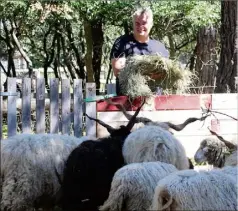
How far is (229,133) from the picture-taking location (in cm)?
723

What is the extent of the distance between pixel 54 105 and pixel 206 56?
553 cm

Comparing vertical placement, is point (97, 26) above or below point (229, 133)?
above

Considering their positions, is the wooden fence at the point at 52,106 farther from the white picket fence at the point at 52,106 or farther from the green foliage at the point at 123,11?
the green foliage at the point at 123,11

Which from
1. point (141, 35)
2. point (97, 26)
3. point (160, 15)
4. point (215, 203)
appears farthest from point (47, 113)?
point (97, 26)

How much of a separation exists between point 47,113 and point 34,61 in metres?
19.6

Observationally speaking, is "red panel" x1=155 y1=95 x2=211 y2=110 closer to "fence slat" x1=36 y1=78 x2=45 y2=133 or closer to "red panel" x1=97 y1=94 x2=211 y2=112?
"red panel" x1=97 y1=94 x2=211 y2=112

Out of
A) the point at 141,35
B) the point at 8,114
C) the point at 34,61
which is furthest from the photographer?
the point at 34,61

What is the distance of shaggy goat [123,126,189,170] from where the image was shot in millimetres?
3984

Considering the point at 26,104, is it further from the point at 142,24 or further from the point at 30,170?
the point at 30,170

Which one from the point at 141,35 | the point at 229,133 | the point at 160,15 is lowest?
the point at 229,133

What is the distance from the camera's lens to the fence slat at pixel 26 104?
22.6 feet

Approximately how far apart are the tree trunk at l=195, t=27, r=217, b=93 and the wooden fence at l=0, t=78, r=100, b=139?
4.11 meters

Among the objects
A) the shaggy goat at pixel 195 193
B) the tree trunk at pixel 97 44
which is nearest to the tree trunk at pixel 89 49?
the tree trunk at pixel 97 44

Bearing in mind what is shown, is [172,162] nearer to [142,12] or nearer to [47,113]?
[142,12]
